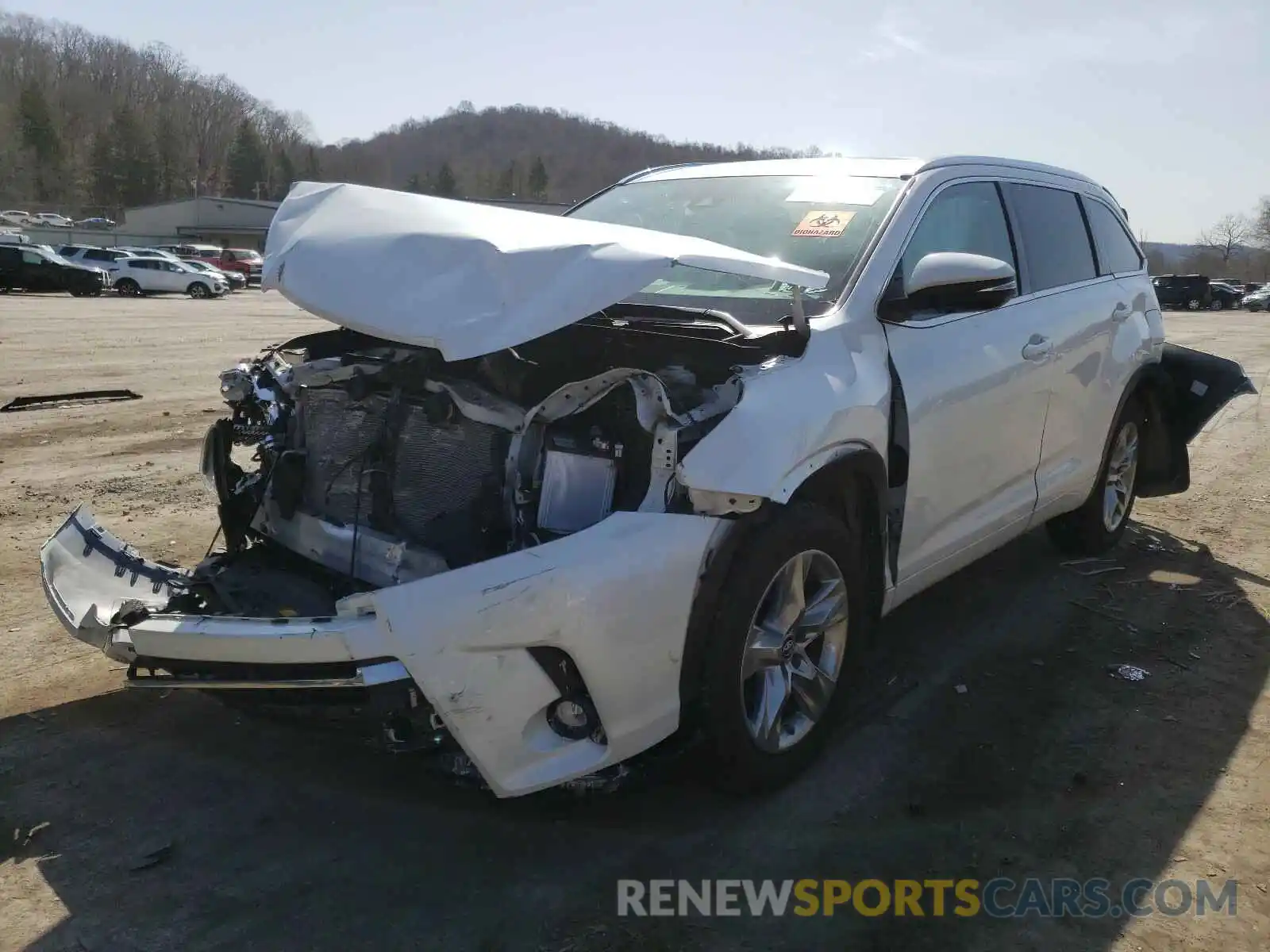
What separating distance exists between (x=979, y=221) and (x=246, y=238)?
86.6 meters

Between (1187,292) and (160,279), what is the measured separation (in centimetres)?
4637

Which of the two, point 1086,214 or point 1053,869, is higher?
point 1086,214

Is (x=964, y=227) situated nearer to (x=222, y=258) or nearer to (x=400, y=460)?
(x=400, y=460)

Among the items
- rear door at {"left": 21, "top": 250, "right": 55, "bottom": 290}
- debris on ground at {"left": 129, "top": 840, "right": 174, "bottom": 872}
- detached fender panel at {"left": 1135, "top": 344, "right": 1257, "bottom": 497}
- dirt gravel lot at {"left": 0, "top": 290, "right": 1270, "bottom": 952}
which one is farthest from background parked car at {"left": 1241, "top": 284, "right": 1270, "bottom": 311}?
debris on ground at {"left": 129, "top": 840, "right": 174, "bottom": 872}

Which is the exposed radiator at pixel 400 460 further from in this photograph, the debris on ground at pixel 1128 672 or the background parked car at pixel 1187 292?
the background parked car at pixel 1187 292

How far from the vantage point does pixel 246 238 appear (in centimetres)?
8181

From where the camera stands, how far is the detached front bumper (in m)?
2.38

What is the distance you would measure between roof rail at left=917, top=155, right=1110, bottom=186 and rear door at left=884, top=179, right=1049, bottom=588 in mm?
101

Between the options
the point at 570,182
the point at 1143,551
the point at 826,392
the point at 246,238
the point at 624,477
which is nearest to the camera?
the point at 624,477

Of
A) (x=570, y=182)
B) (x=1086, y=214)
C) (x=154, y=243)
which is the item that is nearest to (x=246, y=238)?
Result: (x=154, y=243)

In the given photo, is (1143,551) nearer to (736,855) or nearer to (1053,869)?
(1053,869)

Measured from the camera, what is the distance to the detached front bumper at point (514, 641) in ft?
7.82

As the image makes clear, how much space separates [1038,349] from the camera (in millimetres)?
4309

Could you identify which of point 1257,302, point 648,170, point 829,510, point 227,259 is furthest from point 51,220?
point 829,510
